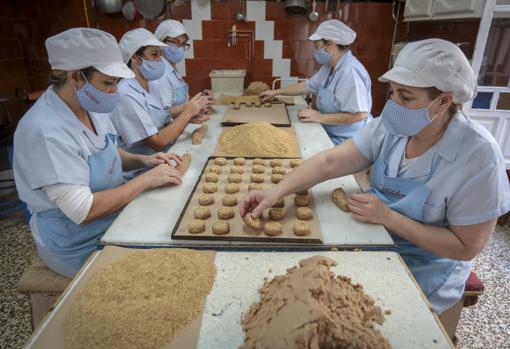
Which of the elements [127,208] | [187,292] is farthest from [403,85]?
[127,208]

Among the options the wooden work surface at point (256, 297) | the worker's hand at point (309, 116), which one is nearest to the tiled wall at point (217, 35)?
the worker's hand at point (309, 116)

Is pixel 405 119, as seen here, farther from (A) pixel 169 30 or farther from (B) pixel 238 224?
(A) pixel 169 30

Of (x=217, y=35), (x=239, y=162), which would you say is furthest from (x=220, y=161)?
(x=217, y=35)

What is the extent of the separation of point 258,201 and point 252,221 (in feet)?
0.45

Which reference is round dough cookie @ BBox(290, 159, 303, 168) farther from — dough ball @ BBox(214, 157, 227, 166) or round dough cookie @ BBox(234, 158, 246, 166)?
dough ball @ BBox(214, 157, 227, 166)

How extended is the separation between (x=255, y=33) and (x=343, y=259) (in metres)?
3.90

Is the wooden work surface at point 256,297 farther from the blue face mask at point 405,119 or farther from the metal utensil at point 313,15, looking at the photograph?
the metal utensil at point 313,15

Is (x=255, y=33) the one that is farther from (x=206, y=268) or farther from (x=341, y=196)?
(x=206, y=268)

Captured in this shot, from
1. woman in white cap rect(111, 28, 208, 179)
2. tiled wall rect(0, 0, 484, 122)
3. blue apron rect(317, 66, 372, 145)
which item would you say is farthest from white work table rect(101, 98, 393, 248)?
tiled wall rect(0, 0, 484, 122)

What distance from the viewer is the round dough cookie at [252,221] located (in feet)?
4.46

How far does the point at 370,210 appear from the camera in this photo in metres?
1.42

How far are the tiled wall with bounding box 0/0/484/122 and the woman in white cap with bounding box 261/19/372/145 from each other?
1.53m

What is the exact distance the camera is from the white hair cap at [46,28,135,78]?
4.96 ft

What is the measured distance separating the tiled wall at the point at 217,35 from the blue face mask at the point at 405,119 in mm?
3285
